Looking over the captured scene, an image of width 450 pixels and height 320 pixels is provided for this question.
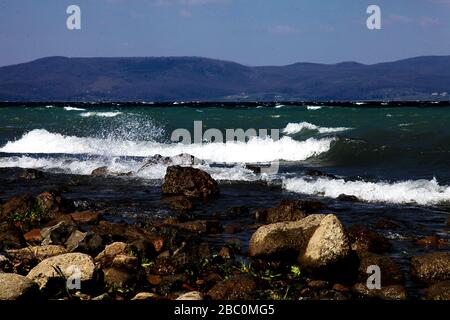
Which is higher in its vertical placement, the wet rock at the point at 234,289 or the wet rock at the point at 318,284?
the wet rock at the point at 234,289

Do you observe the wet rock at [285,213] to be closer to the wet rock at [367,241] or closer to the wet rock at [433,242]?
the wet rock at [367,241]

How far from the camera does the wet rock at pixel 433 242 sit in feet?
38.5

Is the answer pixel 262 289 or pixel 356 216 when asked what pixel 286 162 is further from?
pixel 262 289

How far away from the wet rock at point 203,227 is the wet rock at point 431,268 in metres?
4.41

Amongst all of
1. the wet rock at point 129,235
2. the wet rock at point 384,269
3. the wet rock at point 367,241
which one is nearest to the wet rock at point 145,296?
the wet rock at point 129,235

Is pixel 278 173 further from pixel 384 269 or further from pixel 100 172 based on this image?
pixel 384 269

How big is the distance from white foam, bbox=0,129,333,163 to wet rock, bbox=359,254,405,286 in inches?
824

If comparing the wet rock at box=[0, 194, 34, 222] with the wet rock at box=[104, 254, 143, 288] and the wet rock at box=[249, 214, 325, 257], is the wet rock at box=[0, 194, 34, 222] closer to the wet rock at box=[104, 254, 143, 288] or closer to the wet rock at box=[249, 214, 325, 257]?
the wet rock at box=[104, 254, 143, 288]

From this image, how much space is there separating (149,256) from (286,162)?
63.7ft

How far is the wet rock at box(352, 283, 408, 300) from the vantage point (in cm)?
879

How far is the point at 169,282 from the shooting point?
30.3 ft

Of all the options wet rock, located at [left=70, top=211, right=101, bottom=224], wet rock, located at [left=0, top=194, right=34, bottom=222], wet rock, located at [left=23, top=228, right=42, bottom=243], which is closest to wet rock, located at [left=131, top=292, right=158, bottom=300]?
wet rock, located at [left=23, top=228, right=42, bottom=243]
